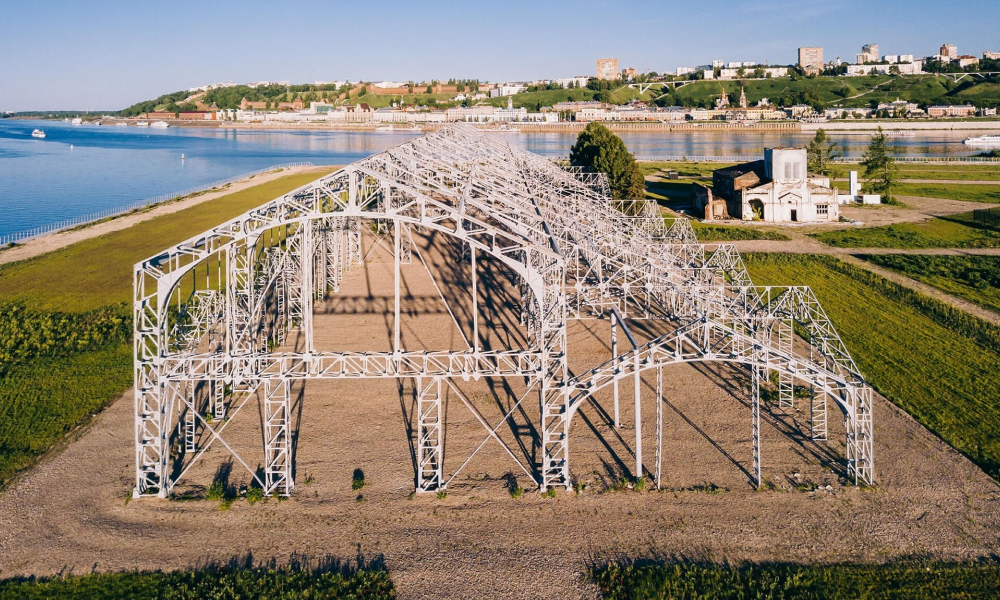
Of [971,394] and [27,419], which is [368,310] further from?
[971,394]

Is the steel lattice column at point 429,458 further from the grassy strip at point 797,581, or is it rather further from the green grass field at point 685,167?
the green grass field at point 685,167

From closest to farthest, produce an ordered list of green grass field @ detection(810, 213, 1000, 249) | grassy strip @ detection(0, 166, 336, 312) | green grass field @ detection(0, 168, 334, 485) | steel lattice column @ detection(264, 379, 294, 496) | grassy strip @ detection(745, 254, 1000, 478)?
steel lattice column @ detection(264, 379, 294, 496), grassy strip @ detection(745, 254, 1000, 478), green grass field @ detection(0, 168, 334, 485), grassy strip @ detection(0, 166, 336, 312), green grass field @ detection(810, 213, 1000, 249)

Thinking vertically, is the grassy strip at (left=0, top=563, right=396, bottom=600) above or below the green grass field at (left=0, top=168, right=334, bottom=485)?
below

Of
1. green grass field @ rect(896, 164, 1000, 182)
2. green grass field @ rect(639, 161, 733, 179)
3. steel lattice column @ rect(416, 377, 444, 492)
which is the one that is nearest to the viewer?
steel lattice column @ rect(416, 377, 444, 492)

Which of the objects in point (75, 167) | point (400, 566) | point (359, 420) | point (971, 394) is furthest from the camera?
point (75, 167)

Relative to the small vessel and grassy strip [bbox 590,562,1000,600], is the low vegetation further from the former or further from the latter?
grassy strip [bbox 590,562,1000,600]

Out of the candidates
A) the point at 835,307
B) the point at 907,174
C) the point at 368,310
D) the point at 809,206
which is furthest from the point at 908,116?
the point at 368,310

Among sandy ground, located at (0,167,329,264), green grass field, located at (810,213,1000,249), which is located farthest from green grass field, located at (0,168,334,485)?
green grass field, located at (810,213,1000,249)
